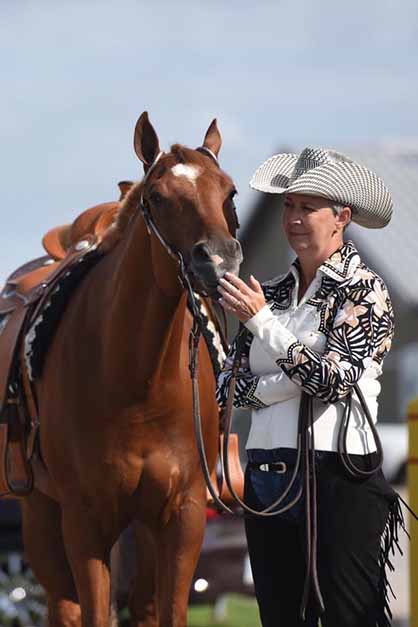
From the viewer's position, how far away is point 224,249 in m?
4.56

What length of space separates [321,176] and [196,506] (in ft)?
5.33

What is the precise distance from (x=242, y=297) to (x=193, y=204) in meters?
0.62

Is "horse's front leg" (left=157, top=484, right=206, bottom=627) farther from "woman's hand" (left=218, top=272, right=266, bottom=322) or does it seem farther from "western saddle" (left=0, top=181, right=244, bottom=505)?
"woman's hand" (left=218, top=272, right=266, bottom=322)

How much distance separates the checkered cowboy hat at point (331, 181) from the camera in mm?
4449

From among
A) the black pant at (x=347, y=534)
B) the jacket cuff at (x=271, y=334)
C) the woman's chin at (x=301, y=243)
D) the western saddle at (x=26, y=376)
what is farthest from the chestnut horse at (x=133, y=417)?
the black pant at (x=347, y=534)

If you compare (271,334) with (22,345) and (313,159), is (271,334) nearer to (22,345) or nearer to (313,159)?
(313,159)

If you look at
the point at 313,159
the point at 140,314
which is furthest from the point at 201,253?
the point at 140,314

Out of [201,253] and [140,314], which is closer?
[201,253]

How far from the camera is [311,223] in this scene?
4.44 meters

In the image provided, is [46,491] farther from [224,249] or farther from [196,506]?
[224,249]

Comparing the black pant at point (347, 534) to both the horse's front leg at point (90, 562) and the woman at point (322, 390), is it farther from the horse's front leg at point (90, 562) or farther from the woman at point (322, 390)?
the horse's front leg at point (90, 562)

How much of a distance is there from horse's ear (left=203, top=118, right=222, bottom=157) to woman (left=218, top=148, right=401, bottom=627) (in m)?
0.85

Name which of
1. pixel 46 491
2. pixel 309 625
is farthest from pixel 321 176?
pixel 46 491

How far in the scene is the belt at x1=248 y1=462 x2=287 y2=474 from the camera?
4414 mm
